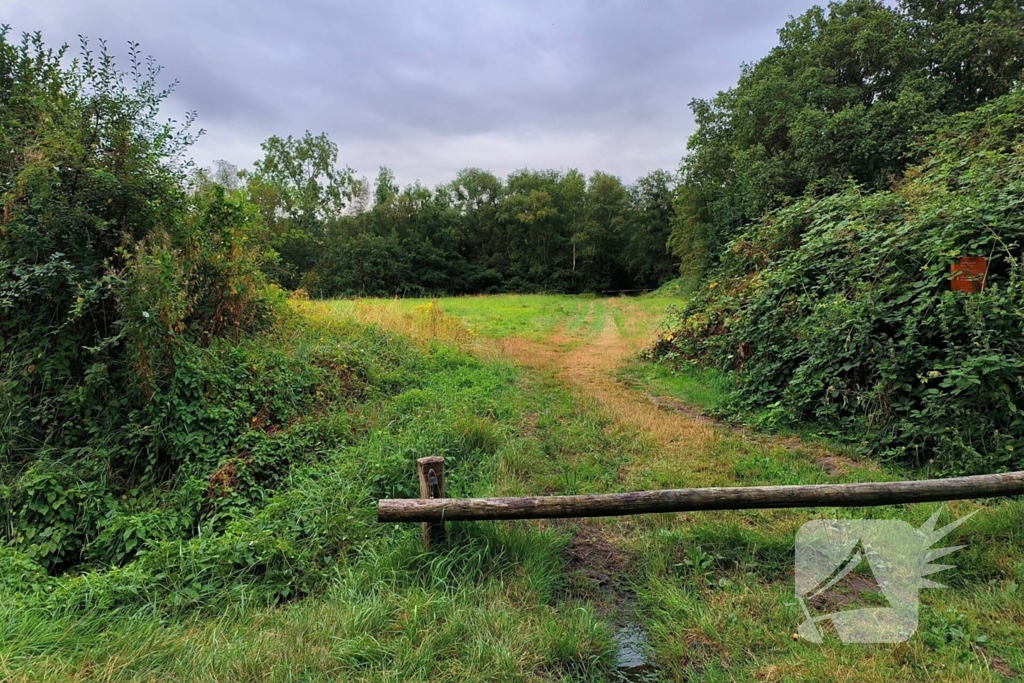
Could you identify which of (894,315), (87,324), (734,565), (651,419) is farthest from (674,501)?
(87,324)

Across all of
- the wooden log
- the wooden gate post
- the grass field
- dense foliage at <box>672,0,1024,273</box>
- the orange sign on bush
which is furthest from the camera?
dense foliage at <box>672,0,1024,273</box>

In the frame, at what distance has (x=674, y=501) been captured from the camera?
8.93 feet

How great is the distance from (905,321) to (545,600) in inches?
189

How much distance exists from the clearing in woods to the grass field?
1cm

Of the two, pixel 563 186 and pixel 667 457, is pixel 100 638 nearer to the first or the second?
pixel 667 457

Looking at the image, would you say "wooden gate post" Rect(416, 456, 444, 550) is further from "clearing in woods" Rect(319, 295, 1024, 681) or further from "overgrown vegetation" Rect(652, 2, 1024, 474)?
"overgrown vegetation" Rect(652, 2, 1024, 474)

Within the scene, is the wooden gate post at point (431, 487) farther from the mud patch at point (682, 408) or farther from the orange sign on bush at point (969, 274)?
Result: the orange sign on bush at point (969, 274)

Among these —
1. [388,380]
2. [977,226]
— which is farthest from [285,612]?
[977,226]

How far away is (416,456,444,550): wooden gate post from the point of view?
2.86m

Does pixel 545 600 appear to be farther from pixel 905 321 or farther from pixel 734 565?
pixel 905 321

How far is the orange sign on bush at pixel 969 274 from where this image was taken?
450 centimetres

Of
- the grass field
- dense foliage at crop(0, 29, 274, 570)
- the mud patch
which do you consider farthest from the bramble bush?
dense foliage at crop(0, 29, 274, 570)

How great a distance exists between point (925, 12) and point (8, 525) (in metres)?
33.3

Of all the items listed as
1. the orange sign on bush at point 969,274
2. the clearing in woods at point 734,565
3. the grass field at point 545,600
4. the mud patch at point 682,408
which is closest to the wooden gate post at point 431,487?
the grass field at point 545,600
